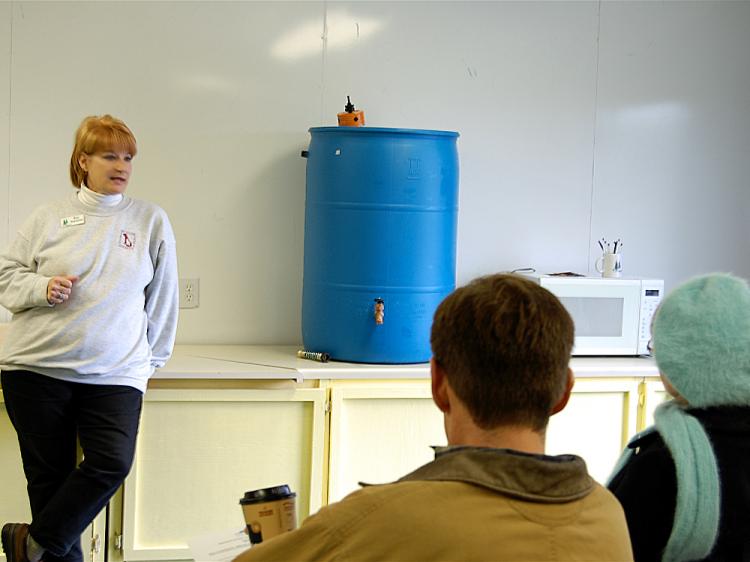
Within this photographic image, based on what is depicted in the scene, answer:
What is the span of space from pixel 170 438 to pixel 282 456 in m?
0.34

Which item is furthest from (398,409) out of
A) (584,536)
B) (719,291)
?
(584,536)

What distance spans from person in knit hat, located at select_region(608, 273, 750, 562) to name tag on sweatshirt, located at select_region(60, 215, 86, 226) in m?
1.51

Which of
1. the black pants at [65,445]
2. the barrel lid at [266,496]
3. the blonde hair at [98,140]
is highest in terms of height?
the blonde hair at [98,140]

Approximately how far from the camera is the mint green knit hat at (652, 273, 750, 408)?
4.75 ft

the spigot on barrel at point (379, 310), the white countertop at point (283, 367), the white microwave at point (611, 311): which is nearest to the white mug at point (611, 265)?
the white microwave at point (611, 311)

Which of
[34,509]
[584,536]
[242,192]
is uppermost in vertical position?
[242,192]

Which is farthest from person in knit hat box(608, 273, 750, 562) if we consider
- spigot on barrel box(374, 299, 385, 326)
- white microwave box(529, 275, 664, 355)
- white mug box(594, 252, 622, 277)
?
white mug box(594, 252, 622, 277)

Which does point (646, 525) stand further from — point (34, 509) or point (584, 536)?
point (34, 509)

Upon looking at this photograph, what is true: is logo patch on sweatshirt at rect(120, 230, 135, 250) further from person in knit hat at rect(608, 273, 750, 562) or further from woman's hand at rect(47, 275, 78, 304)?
person in knit hat at rect(608, 273, 750, 562)

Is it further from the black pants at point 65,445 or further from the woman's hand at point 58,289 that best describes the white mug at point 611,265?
the woman's hand at point 58,289

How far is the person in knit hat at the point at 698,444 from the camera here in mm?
1395

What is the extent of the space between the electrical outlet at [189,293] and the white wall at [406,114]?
0.03 meters

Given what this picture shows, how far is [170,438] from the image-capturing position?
2.75 meters

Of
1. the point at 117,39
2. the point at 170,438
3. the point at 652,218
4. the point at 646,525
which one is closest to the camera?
the point at 646,525
